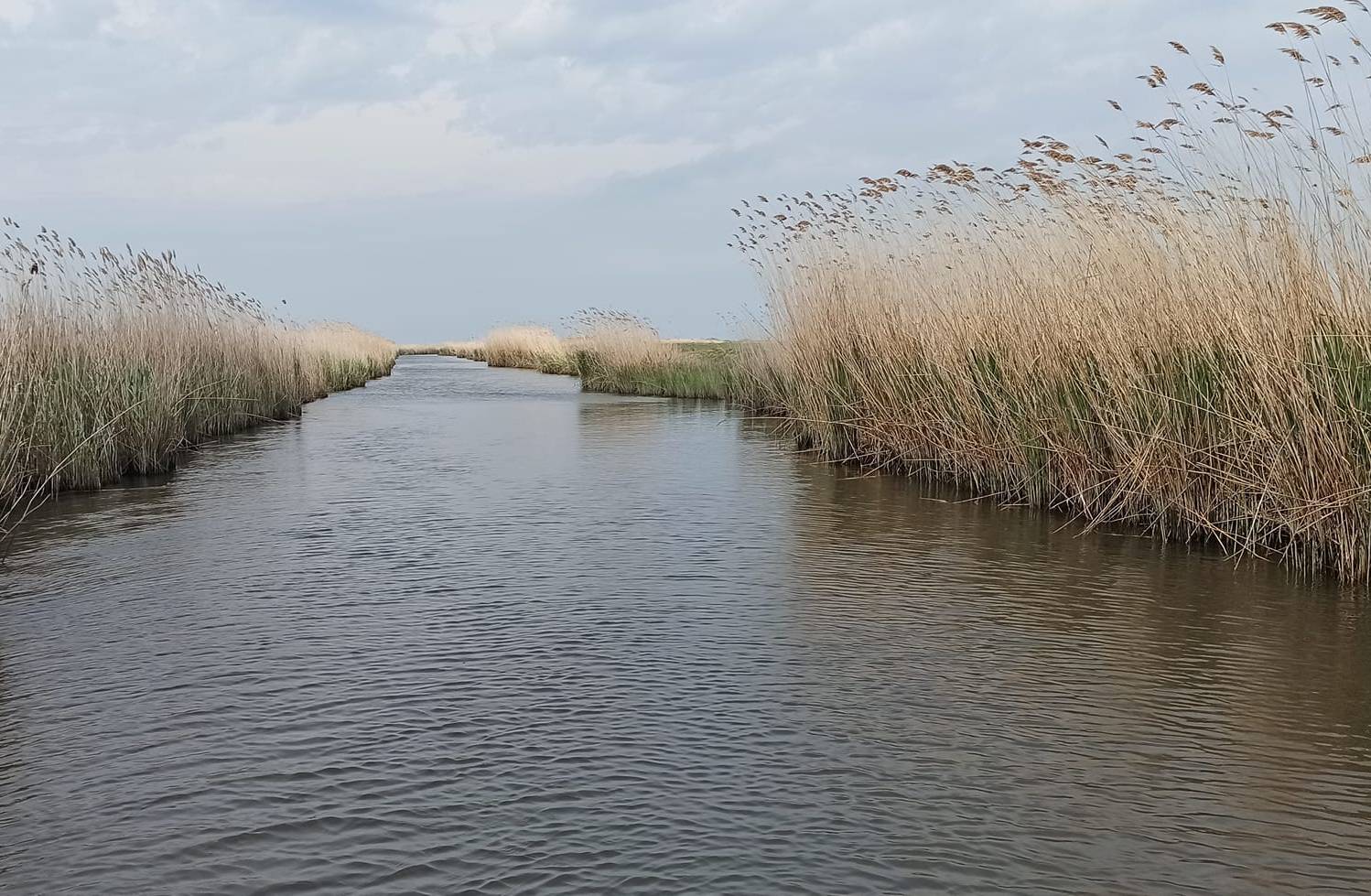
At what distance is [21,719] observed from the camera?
349 centimetres

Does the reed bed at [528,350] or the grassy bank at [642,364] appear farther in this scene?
the reed bed at [528,350]

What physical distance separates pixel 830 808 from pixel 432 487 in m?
6.27

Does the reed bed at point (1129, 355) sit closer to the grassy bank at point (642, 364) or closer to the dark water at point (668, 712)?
the dark water at point (668, 712)

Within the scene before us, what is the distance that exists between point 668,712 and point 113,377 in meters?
7.78

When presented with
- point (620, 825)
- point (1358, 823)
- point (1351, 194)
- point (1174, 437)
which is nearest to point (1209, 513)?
point (1174, 437)

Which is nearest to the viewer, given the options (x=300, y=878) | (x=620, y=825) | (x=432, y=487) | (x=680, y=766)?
(x=300, y=878)

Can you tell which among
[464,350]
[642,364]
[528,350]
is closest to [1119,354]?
[642,364]

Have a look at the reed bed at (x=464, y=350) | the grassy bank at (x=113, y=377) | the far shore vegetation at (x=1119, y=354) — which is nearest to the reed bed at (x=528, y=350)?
the reed bed at (x=464, y=350)

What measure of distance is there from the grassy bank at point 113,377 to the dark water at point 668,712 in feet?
3.27

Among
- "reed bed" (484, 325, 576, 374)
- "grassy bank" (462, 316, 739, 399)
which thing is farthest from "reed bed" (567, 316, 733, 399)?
"reed bed" (484, 325, 576, 374)

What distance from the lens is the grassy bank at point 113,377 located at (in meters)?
7.20

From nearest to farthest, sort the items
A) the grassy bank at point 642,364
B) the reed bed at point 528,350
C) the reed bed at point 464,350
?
the grassy bank at point 642,364 < the reed bed at point 528,350 < the reed bed at point 464,350

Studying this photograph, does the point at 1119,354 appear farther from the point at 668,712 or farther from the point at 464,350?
the point at 464,350

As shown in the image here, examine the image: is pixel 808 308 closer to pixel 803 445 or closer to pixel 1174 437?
pixel 803 445
